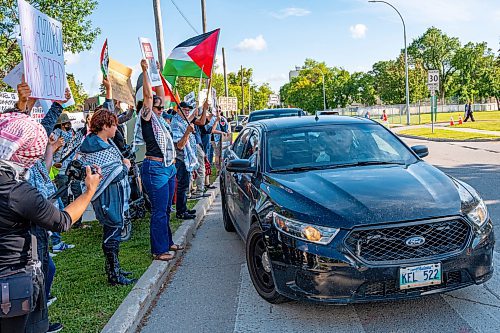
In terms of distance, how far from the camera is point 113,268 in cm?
506

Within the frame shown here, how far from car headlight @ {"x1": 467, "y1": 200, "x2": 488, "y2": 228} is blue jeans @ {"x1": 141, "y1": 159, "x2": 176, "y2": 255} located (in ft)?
10.7

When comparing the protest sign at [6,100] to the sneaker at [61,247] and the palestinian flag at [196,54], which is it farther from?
the sneaker at [61,247]

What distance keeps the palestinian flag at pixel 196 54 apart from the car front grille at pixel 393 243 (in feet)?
18.5

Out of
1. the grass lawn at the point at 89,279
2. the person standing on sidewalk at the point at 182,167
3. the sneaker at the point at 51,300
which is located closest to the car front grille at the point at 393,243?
the grass lawn at the point at 89,279

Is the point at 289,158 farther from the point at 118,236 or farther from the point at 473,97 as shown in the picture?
the point at 473,97

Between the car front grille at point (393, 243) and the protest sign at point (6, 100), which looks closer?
the car front grille at point (393, 243)

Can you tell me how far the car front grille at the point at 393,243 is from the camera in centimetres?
370

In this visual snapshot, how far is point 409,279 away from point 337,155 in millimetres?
1846

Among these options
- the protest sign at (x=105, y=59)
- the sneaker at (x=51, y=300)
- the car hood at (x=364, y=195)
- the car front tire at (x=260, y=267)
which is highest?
the protest sign at (x=105, y=59)

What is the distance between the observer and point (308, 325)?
156 inches

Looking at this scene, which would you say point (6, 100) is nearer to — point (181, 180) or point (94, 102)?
point (181, 180)

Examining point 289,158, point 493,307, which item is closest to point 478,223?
point 493,307

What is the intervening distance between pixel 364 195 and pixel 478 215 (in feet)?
3.20

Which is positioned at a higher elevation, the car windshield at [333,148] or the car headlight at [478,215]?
the car windshield at [333,148]
